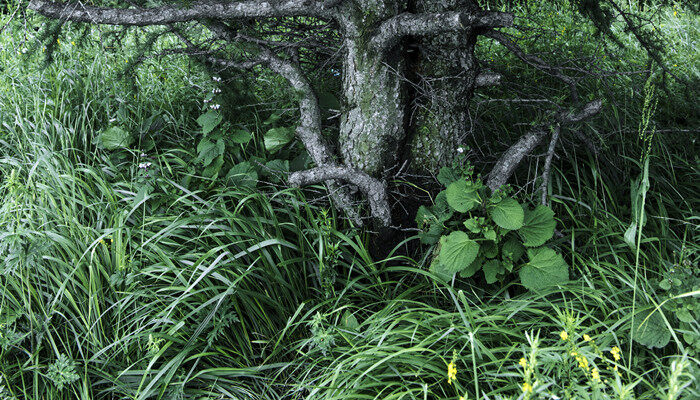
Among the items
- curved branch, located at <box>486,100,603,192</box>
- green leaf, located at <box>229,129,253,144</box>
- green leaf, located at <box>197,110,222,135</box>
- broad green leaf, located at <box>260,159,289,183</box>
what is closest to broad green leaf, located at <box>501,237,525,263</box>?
curved branch, located at <box>486,100,603,192</box>

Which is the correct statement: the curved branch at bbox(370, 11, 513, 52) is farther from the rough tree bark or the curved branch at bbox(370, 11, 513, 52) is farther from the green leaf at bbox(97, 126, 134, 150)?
the green leaf at bbox(97, 126, 134, 150)

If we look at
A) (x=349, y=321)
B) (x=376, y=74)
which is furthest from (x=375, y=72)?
(x=349, y=321)

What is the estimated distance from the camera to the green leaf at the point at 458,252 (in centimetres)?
217

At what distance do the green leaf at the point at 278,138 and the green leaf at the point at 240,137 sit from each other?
0.11 m

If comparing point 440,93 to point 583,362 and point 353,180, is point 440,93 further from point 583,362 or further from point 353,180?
point 583,362

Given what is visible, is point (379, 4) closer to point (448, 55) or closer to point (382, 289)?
point (448, 55)

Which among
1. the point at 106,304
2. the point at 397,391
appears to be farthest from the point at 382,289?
the point at 106,304

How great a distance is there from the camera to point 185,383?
215 cm

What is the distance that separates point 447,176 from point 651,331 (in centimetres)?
100

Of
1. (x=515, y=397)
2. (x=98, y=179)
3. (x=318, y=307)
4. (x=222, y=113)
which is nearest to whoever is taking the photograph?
(x=515, y=397)

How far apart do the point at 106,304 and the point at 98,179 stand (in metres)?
0.65

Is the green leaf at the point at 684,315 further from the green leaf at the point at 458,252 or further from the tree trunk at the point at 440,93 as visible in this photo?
the tree trunk at the point at 440,93

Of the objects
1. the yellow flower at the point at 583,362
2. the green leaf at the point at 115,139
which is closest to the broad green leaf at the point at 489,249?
the yellow flower at the point at 583,362

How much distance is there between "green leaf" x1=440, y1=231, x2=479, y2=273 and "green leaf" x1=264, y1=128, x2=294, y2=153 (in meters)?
1.06
